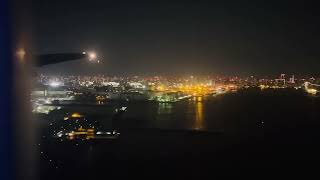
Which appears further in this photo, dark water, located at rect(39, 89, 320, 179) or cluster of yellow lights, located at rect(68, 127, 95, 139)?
cluster of yellow lights, located at rect(68, 127, 95, 139)

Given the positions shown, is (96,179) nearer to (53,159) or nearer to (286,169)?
(53,159)

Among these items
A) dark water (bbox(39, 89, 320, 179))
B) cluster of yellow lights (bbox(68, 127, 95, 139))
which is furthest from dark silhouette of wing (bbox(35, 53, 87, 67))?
cluster of yellow lights (bbox(68, 127, 95, 139))

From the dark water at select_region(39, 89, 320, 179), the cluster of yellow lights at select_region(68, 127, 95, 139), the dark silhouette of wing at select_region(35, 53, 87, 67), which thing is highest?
the dark silhouette of wing at select_region(35, 53, 87, 67)

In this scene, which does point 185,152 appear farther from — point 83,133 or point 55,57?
point 55,57

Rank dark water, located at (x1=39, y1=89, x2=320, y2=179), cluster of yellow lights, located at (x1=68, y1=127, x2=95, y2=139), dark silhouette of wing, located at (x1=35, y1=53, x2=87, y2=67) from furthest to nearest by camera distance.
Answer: cluster of yellow lights, located at (x1=68, y1=127, x2=95, y2=139), dark water, located at (x1=39, y1=89, x2=320, y2=179), dark silhouette of wing, located at (x1=35, y1=53, x2=87, y2=67)

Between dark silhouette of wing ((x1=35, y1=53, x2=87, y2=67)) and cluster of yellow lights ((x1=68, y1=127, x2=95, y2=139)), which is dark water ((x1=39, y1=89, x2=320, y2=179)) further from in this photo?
dark silhouette of wing ((x1=35, y1=53, x2=87, y2=67))

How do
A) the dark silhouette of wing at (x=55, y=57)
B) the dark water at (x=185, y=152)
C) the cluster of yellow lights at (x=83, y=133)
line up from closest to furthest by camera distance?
the dark silhouette of wing at (x=55, y=57) < the dark water at (x=185, y=152) < the cluster of yellow lights at (x=83, y=133)

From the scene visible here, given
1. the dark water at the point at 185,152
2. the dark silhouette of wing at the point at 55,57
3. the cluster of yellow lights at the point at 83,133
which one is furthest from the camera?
the cluster of yellow lights at the point at 83,133

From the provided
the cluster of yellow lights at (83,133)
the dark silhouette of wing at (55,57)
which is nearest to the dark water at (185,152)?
the cluster of yellow lights at (83,133)

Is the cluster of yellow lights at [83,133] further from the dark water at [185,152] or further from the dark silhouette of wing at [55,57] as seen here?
the dark silhouette of wing at [55,57]

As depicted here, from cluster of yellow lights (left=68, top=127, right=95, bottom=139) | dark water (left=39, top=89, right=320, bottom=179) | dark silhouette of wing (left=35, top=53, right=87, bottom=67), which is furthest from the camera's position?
cluster of yellow lights (left=68, top=127, right=95, bottom=139)

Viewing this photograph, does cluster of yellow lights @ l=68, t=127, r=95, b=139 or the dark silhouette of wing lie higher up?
the dark silhouette of wing
